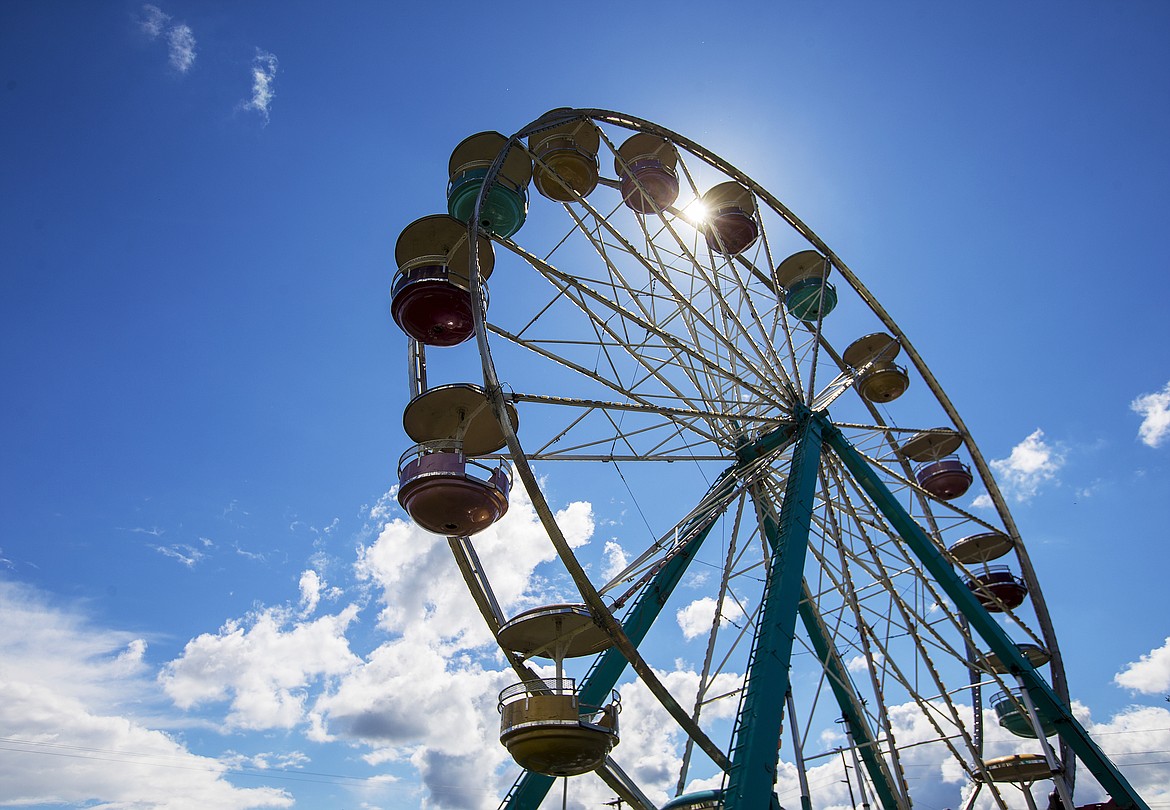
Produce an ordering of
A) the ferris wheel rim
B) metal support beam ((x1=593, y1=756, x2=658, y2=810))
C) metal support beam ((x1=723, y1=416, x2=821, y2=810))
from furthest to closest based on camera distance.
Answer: metal support beam ((x1=593, y1=756, x2=658, y2=810)) → the ferris wheel rim → metal support beam ((x1=723, y1=416, x2=821, y2=810))

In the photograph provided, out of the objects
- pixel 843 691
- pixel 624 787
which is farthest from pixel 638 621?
pixel 843 691

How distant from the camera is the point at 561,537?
9070mm

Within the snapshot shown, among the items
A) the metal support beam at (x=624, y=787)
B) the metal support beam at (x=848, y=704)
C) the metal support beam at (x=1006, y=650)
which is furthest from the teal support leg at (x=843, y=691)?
the metal support beam at (x=624, y=787)

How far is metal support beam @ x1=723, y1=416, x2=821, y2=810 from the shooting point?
27.2 feet

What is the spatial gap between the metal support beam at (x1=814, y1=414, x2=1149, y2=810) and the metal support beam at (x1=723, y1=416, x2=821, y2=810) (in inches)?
69.3

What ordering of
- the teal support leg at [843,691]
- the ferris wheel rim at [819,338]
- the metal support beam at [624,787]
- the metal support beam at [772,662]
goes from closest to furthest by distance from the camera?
the metal support beam at [772,662], the ferris wheel rim at [819,338], the metal support beam at [624,787], the teal support leg at [843,691]

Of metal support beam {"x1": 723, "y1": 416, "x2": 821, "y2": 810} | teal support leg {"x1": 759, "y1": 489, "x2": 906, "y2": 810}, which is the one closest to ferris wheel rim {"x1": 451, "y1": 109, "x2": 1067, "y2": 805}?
metal support beam {"x1": 723, "y1": 416, "x2": 821, "y2": 810}

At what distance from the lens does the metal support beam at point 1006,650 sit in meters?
12.3

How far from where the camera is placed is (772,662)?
9422 millimetres

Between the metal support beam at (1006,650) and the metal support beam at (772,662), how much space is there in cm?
176

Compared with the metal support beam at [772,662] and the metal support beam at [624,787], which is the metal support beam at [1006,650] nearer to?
the metal support beam at [772,662]

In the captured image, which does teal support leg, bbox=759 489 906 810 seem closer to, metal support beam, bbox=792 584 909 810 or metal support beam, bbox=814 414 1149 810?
metal support beam, bbox=792 584 909 810

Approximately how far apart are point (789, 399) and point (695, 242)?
3268 mm

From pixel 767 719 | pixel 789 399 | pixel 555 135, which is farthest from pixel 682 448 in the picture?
pixel 555 135
